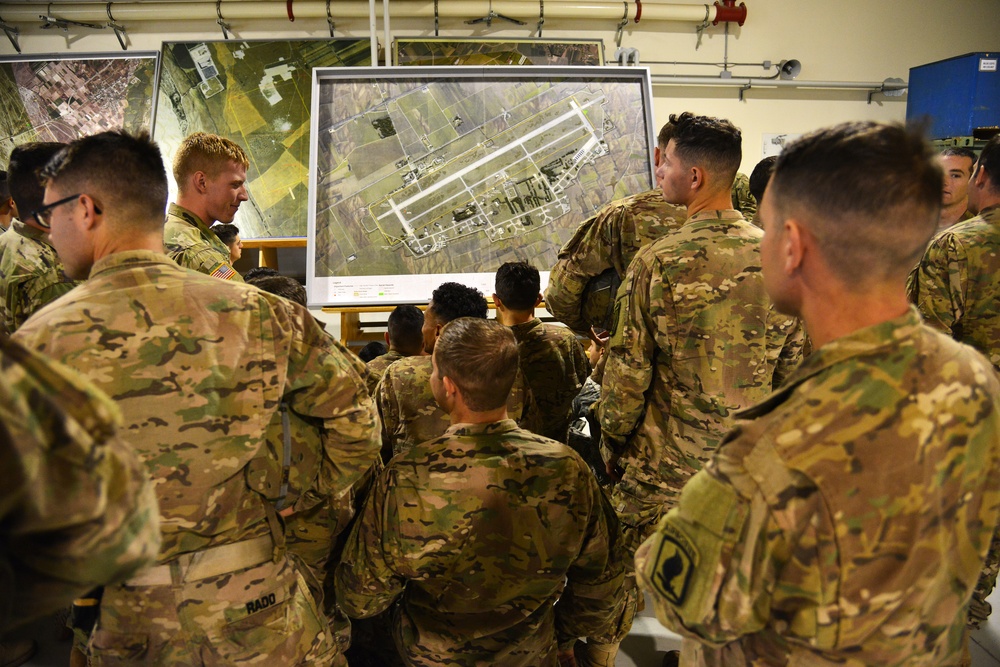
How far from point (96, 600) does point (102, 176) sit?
0.82m

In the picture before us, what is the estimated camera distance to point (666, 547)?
834mm

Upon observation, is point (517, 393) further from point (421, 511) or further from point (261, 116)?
point (261, 116)

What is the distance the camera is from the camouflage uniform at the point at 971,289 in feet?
6.47

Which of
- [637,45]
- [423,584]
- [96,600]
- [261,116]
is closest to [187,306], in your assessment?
[96,600]

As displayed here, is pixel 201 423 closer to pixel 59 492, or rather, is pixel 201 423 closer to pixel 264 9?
pixel 59 492

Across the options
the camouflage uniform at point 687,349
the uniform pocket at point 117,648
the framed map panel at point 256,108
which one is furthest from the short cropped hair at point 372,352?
the uniform pocket at point 117,648

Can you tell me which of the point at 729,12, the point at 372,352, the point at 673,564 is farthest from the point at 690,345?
the point at 729,12

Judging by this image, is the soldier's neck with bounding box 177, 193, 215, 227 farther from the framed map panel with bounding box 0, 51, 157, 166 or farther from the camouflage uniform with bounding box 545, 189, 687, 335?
the framed map panel with bounding box 0, 51, 157, 166

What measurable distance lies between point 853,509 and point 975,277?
5.56 feet

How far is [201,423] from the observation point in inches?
46.1

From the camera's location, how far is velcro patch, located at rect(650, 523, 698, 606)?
2.62 feet

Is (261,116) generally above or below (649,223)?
above

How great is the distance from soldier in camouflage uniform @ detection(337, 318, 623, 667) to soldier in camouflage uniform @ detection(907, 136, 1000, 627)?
4.42 feet

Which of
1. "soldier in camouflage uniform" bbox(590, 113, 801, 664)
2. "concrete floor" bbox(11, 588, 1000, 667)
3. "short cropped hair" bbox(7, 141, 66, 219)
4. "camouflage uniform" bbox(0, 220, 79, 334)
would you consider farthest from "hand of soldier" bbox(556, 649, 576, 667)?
"short cropped hair" bbox(7, 141, 66, 219)
